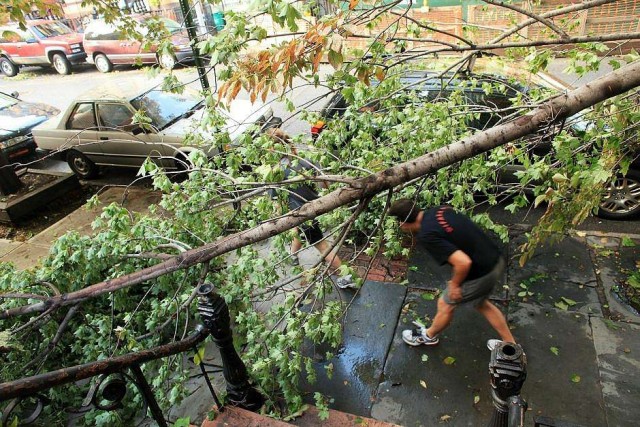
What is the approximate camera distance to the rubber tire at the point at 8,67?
18.9 metres

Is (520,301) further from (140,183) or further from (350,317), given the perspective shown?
(140,183)

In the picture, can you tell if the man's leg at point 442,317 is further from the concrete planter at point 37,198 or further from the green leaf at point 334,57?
the concrete planter at point 37,198

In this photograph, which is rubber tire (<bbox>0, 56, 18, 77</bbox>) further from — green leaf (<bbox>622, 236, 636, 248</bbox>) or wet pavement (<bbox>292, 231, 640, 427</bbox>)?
green leaf (<bbox>622, 236, 636, 248</bbox>)

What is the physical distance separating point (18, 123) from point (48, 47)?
8942 millimetres

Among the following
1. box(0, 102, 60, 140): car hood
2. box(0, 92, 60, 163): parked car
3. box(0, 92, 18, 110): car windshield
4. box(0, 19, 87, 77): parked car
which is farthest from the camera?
box(0, 19, 87, 77): parked car

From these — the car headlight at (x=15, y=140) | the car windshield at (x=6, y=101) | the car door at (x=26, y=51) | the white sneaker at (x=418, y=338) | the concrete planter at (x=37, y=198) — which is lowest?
the white sneaker at (x=418, y=338)

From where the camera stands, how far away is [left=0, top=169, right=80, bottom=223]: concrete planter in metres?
8.27

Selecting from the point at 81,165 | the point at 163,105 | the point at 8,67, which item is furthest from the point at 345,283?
the point at 8,67

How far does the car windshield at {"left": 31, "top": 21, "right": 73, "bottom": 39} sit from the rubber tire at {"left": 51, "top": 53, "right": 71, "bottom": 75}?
81 cm

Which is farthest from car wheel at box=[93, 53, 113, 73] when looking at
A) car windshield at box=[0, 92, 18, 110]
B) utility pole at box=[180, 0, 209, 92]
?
utility pole at box=[180, 0, 209, 92]

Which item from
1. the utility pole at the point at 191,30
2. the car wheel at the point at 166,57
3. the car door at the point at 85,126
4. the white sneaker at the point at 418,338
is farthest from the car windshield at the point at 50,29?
the white sneaker at the point at 418,338

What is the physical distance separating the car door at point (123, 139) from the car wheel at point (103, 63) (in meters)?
9.57

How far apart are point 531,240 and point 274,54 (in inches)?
110

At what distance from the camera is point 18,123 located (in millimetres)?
10570
